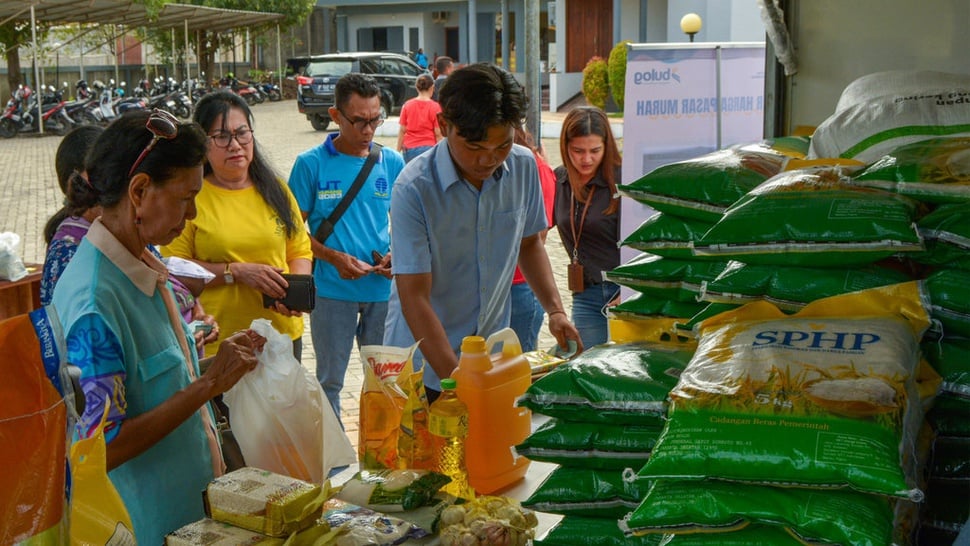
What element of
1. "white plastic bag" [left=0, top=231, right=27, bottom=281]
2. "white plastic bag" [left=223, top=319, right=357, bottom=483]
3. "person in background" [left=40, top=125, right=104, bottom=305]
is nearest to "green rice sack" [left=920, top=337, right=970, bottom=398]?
"white plastic bag" [left=223, top=319, right=357, bottom=483]

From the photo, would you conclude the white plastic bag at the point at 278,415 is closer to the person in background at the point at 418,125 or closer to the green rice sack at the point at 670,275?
the green rice sack at the point at 670,275

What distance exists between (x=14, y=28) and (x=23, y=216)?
1312 centimetres

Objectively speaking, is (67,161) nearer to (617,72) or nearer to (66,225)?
(66,225)

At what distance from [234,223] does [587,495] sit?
248 cm

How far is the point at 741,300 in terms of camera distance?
76.3 inches

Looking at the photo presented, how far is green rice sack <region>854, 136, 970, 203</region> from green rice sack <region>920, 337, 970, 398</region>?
0.85 ft

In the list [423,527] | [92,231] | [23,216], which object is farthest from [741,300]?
[23,216]

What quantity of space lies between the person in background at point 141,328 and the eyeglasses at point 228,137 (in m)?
1.73

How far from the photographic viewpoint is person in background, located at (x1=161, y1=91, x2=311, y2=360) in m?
3.97

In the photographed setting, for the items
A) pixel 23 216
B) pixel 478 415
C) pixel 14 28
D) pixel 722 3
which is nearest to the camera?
pixel 478 415

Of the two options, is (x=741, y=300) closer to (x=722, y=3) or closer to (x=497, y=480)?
(x=497, y=480)

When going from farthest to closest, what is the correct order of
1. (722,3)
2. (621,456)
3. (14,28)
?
(14,28), (722,3), (621,456)

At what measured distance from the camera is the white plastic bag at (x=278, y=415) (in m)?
2.30

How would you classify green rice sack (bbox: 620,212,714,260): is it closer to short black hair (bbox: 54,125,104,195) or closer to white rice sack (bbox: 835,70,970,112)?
white rice sack (bbox: 835,70,970,112)
